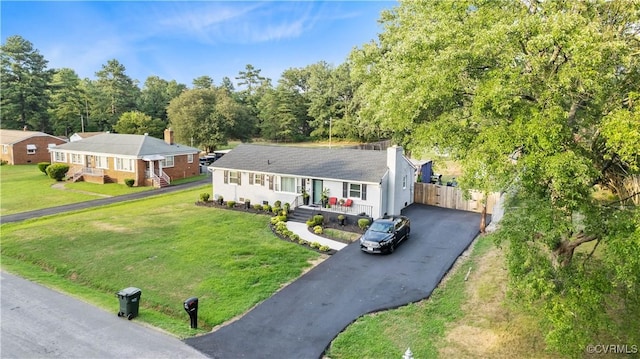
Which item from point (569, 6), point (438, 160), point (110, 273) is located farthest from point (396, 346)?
point (110, 273)

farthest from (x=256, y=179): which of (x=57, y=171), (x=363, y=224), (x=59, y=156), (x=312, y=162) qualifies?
(x=59, y=156)

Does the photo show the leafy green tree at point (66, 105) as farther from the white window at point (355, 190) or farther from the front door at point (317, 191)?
the white window at point (355, 190)

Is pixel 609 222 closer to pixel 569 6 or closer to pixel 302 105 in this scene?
pixel 569 6

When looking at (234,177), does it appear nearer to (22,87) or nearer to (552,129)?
(552,129)

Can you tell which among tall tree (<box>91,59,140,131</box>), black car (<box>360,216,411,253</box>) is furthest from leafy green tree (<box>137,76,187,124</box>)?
black car (<box>360,216,411,253</box>)

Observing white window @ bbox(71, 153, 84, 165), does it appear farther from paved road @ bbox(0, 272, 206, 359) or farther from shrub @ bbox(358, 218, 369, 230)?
shrub @ bbox(358, 218, 369, 230)
